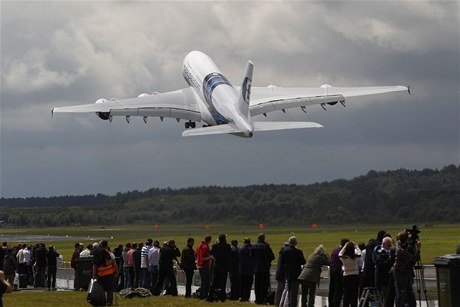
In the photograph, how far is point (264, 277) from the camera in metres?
30.9

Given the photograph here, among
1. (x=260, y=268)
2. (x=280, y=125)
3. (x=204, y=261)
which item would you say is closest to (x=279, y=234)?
(x=280, y=125)

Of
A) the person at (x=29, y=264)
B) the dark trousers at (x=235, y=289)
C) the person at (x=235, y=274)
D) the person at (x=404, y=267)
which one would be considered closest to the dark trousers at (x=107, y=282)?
the person at (x=235, y=274)

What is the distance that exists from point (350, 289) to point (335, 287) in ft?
3.95

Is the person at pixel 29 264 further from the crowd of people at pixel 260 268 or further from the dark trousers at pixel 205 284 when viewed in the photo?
the dark trousers at pixel 205 284

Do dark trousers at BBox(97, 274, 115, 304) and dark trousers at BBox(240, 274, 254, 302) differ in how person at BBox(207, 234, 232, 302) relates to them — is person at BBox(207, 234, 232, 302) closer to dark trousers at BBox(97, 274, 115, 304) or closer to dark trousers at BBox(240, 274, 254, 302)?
dark trousers at BBox(240, 274, 254, 302)

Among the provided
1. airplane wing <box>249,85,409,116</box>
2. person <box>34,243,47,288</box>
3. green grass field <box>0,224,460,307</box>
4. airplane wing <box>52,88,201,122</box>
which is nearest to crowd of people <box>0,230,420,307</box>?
person <box>34,243,47,288</box>

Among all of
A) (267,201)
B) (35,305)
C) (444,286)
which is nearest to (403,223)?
(267,201)

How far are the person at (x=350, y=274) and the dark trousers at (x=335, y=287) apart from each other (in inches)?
20.4

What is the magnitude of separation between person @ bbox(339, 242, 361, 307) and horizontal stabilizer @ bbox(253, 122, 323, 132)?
93.3ft

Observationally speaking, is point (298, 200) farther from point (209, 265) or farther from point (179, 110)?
point (209, 265)

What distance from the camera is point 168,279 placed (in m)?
34.6

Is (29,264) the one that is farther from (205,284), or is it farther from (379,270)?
(379,270)

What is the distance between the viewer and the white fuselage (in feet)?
207

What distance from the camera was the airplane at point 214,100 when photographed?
6506 cm
